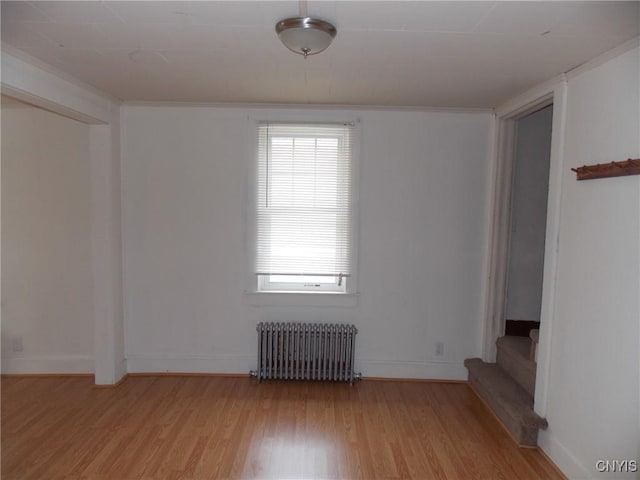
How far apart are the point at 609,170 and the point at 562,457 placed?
1751 mm

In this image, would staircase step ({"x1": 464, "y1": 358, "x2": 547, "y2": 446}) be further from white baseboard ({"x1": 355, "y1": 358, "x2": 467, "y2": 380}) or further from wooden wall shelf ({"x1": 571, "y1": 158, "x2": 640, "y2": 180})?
wooden wall shelf ({"x1": 571, "y1": 158, "x2": 640, "y2": 180})

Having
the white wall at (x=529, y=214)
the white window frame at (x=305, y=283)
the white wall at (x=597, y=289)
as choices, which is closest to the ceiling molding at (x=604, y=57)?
the white wall at (x=597, y=289)

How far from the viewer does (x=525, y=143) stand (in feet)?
12.3

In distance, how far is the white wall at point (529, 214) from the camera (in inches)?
147

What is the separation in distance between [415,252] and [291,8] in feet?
8.15

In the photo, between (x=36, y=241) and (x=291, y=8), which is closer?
(x=291, y=8)

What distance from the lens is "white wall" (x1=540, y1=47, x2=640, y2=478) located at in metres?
1.99

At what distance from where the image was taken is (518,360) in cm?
327

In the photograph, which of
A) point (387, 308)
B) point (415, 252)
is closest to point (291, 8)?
point (415, 252)

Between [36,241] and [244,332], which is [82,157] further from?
[244,332]

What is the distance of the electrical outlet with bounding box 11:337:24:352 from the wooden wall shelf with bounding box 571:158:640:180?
473 centimetres

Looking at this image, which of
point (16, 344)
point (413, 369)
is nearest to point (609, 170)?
point (413, 369)

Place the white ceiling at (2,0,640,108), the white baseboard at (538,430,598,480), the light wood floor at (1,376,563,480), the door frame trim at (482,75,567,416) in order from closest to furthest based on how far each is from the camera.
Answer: the white ceiling at (2,0,640,108), the white baseboard at (538,430,598,480), the light wood floor at (1,376,563,480), the door frame trim at (482,75,567,416)

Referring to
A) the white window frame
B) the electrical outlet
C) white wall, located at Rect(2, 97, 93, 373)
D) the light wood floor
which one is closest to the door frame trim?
the light wood floor
